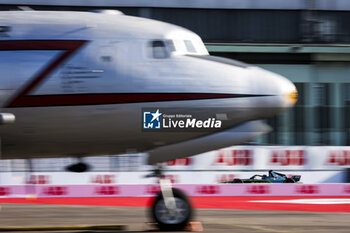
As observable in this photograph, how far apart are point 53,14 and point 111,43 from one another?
1.09m

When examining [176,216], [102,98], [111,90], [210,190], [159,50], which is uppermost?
[159,50]

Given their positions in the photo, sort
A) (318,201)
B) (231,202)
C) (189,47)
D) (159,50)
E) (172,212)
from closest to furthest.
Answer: (159,50)
(189,47)
(172,212)
(318,201)
(231,202)

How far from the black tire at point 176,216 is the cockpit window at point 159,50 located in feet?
7.53

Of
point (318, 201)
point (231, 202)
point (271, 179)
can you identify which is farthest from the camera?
point (271, 179)

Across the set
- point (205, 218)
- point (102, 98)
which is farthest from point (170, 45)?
point (205, 218)

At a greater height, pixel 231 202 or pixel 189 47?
pixel 189 47

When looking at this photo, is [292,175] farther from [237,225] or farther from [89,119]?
[89,119]

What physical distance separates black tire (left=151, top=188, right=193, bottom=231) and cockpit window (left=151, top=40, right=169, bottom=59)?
7.53 ft

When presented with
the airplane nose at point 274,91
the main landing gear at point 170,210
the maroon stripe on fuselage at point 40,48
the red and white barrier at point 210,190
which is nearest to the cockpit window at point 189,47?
the airplane nose at point 274,91

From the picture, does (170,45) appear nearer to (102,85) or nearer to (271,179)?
(102,85)

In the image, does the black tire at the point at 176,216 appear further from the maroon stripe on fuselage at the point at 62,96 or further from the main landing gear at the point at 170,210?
the maroon stripe on fuselage at the point at 62,96

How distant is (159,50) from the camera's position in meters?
9.52

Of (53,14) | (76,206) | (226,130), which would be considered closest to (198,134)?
(226,130)

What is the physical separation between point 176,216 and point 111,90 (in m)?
2.44
